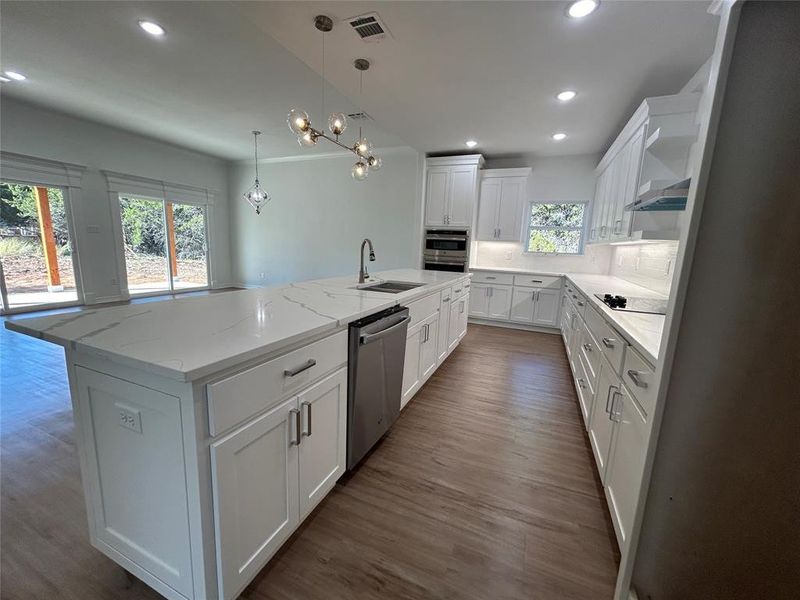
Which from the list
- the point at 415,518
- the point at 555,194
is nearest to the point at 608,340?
the point at 415,518

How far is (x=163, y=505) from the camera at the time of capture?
96 centimetres

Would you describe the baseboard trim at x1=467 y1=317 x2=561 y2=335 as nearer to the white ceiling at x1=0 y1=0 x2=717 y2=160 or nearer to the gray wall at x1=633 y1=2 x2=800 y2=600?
the white ceiling at x1=0 y1=0 x2=717 y2=160

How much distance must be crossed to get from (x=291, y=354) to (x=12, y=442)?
217 cm

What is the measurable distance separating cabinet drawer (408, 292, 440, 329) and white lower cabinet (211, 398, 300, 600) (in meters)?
1.18

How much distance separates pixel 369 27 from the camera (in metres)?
2.17

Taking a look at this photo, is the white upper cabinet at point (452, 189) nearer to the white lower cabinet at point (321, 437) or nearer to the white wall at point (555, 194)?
the white wall at point (555, 194)

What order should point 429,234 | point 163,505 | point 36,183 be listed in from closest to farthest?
point 163,505, point 36,183, point 429,234

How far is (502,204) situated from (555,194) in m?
0.89

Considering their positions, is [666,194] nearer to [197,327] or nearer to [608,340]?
[608,340]

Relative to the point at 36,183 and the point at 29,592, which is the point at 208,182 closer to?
the point at 36,183

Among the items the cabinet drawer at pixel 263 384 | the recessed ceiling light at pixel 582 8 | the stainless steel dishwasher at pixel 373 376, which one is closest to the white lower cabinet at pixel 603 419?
the stainless steel dishwasher at pixel 373 376

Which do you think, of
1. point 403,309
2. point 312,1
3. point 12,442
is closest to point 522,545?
point 403,309

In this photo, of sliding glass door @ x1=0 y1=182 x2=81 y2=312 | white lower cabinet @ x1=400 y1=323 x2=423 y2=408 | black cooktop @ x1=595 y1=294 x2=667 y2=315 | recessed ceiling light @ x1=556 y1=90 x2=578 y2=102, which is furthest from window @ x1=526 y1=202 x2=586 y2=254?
sliding glass door @ x1=0 y1=182 x2=81 y2=312

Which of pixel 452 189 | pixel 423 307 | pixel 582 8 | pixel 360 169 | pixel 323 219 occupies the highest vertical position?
pixel 582 8
